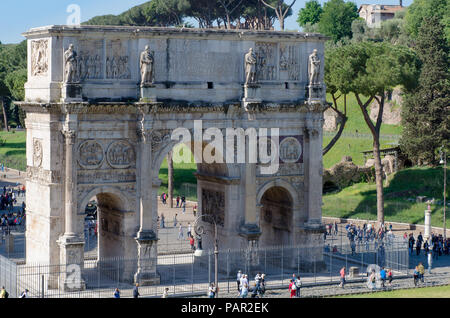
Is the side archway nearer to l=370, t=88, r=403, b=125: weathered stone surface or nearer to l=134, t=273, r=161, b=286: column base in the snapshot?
l=134, t=273, r=161, b=286: column base

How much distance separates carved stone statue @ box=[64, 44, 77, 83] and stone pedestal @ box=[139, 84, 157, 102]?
10.4 ft

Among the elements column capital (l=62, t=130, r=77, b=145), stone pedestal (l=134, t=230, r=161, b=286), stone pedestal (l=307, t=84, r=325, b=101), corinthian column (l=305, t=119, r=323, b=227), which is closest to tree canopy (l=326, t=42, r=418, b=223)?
stone pedestal (l=307, t=84, r=325, b=101)

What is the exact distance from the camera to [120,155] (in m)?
40.6

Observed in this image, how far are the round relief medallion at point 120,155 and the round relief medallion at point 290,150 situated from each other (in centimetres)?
758

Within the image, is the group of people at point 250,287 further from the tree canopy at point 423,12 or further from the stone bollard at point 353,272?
the tree canopy at point 423,12

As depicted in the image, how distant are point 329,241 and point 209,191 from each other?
37.8 feet

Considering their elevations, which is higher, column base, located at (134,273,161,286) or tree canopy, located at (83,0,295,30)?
tree canopy, located at (83,0,295,30)

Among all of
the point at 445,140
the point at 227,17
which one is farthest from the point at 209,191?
the point at 227,17

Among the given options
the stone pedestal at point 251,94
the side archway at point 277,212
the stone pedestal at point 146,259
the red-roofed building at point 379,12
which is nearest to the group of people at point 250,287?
the stone pedestal at point 146,259

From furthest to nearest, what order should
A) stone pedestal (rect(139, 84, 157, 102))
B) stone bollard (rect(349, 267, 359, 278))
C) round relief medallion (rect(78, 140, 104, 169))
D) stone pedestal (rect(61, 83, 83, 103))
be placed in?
stone bollard (rect(349, 267, 359, 278)), stone pedestal (rect(139, 84, 157, 102)), round relief medallion (rect(78, 140, 104, 169)), stone pedestal (rect(61, 83, 83, 103))

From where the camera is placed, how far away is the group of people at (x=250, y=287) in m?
38.5

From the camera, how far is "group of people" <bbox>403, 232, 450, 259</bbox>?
50.5 m

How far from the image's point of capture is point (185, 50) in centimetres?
4153

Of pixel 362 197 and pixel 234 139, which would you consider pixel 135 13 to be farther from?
pixel 234 139
